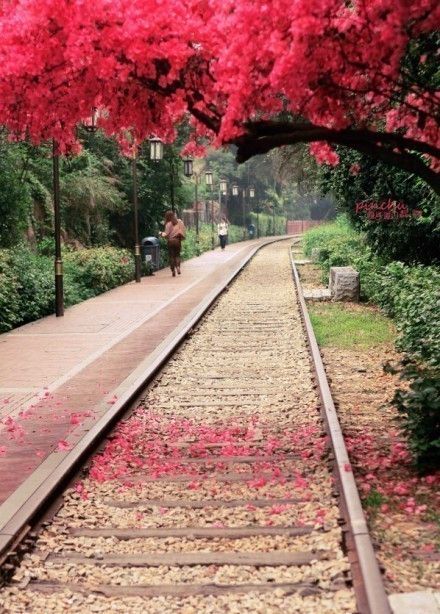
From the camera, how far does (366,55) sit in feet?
22.9

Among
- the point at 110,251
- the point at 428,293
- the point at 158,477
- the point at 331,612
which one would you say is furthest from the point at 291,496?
the point at 110,251

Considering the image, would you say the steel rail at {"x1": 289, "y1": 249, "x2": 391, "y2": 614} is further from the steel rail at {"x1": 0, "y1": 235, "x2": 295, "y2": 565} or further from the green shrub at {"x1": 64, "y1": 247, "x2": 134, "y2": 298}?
the green shrub at {"x1": 64, "y1": 247, "x2": 134, "y2": 298}

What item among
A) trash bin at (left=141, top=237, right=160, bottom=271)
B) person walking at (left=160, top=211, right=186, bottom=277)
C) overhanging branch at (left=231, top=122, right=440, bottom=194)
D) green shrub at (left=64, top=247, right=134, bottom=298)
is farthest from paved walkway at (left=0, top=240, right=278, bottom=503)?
trash bin at (left=141, top=237, right=160, bottom=271)

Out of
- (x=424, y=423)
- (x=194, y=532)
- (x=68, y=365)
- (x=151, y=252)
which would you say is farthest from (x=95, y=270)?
(x=194, y=532)

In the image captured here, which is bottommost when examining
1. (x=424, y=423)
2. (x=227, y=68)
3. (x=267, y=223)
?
(x=424, y=423)

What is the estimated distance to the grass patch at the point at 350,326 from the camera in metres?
A: 14.5

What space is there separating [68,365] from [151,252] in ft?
68.5

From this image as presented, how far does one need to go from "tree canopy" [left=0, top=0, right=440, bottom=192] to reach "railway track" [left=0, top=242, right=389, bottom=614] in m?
2.82

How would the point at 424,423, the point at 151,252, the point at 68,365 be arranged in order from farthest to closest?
the point at 151,252 → the point at 68,365 → the point at 424,423

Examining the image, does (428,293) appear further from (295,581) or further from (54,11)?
(295,581)

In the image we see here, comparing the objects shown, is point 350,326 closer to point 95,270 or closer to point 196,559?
point 196,559

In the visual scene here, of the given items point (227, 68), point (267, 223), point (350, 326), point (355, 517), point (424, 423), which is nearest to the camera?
point (355, 517)

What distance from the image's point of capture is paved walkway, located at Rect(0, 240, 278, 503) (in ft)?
27.1

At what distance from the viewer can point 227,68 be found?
22.8 feet
